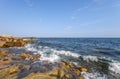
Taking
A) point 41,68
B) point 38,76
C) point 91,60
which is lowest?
point 91,60

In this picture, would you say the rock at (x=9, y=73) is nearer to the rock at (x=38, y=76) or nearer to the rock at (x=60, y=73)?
the rock at (x=38, y=76)

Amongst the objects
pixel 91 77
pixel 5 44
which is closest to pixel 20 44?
pixel 5 44

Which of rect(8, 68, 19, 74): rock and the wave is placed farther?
the wave

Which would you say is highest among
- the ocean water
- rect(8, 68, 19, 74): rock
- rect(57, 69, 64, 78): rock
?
rect(8, 68, 19, 74): rock

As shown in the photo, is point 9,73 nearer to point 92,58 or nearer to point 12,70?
point 12,70

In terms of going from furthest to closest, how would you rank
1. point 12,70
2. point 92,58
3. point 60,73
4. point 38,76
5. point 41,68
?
point 92,58, point 41,68, point 12,70, point 60,73, point 38,76

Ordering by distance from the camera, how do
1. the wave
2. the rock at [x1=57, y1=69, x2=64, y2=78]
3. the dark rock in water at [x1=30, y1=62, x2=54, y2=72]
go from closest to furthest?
the rock at [x1=57, y1=69, x2=64, y2=78] < the dark rock in water at [x1=30, y1=62, x2=54, y2=72] < the wave

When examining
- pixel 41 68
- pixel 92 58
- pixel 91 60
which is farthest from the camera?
pixel 92 58

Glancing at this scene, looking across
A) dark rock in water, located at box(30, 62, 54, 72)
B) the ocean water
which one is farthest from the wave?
dark rock in water, located at box(30, 62, 54, 72)

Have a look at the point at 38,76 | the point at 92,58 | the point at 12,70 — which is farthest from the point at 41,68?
the point at 92,58

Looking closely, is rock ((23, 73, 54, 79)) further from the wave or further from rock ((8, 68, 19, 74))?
the wave

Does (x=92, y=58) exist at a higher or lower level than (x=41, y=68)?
lower

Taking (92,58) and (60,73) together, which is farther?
(92,58)

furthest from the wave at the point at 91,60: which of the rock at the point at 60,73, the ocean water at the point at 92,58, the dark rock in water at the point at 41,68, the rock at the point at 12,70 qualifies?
the rock at the point at 12,70
